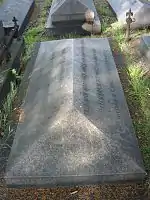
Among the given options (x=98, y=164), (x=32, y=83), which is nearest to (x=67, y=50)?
(x=32, y=83)

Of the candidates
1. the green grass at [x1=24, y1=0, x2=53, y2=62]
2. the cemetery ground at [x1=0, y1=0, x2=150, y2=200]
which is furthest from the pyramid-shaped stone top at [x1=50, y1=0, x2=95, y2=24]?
the green grass at [x1=24, y1=0, x2=53, y2=62]

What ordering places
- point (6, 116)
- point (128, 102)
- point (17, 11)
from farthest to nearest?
point (17, 11) → point (128, 102) → point (6, 116)

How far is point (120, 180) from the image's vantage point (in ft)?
11.8

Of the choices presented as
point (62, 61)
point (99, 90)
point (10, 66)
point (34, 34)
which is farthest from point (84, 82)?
point (34, 34)

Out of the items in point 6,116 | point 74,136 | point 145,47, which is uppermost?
point 145,47

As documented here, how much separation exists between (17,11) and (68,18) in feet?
8.56

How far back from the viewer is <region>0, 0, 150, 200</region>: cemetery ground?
3.55 m

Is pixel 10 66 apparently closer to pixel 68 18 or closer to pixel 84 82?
pixel 84 82

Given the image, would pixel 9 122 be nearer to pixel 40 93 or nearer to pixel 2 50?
pixel 40 93

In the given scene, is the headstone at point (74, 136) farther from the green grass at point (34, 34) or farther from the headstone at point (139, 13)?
the headstone at point (139, 13)

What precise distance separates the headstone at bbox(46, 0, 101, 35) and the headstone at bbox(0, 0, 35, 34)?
114 cm

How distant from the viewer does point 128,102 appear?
5086 millimetres

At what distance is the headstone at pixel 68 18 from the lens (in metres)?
8.22

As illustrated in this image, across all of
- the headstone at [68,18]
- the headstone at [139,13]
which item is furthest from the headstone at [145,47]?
the headstone at [68,18]
